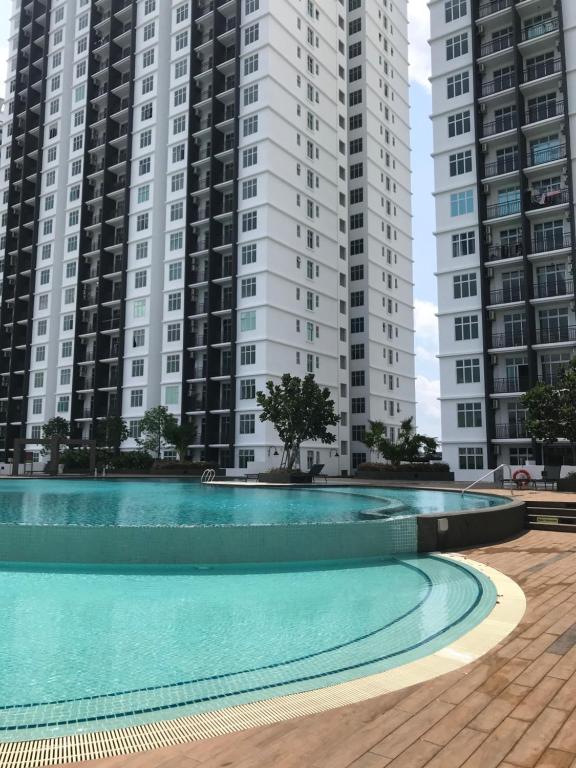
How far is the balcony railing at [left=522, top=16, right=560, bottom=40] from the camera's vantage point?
37.6 metres

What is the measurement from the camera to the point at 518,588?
794cm

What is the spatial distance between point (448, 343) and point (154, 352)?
25146mm

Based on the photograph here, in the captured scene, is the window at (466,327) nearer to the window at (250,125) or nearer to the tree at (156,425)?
the tree at (156,425)

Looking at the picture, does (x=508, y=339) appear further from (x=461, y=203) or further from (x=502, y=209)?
(x=461, y=203)

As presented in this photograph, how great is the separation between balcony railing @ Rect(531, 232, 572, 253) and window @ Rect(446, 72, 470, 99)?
37.8ft

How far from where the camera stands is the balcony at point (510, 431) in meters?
35.8

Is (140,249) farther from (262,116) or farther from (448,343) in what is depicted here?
(448,343)

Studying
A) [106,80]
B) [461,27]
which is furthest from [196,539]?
[106,80]

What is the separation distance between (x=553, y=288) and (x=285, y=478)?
19563 millimetres

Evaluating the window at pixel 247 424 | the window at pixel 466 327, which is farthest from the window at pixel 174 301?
the window at pixel 466 327

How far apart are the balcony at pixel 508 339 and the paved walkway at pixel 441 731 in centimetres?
3357

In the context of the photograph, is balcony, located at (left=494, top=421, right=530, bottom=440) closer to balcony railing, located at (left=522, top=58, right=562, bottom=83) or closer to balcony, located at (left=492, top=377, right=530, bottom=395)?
balcony, located at (left=492, top=377, right=530, bottom=395)

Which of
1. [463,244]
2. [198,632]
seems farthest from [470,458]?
[198,632]

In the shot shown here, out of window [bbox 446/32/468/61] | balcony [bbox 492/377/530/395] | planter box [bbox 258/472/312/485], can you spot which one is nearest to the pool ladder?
planter box [bbox 258/472/312/485]
